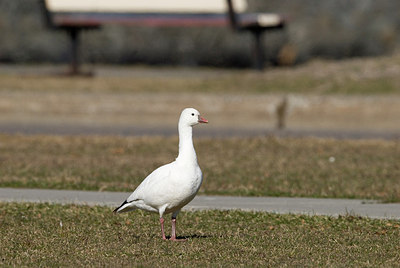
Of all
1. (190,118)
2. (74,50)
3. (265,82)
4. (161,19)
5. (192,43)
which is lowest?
(192,43)

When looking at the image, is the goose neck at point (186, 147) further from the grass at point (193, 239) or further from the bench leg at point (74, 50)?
the bench leg at point (74, 50)

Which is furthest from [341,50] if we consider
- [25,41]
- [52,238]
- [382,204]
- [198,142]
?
[52,238]

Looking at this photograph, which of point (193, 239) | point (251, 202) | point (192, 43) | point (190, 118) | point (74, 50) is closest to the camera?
point (190, 118)

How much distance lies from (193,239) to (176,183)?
3.18ft

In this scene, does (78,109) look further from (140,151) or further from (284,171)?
(284,171)

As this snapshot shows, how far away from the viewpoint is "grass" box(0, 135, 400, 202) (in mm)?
15484

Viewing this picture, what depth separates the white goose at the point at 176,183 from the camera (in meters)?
9.98

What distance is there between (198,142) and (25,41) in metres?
20.1

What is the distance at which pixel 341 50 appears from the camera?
132 ft

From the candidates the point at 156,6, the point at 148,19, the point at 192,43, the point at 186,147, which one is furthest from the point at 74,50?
the point at 186,147

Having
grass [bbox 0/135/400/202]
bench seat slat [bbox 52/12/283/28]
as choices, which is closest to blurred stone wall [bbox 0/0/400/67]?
bench seat slat [bbox 52/12/283/28]

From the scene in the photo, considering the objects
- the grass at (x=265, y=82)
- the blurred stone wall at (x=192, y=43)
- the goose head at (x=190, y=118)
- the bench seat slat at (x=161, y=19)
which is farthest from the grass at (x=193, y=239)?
the blurred stone wall at (x=192, y=43)

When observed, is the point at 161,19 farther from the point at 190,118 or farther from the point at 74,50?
the point at 190,118

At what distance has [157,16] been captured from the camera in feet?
104
